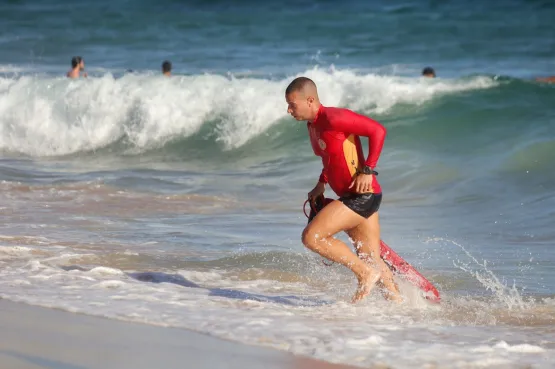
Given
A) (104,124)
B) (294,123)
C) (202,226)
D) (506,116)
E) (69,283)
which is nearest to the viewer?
(69,283)

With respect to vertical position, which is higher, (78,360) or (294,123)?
(294,123)

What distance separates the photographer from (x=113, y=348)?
5137 millimetres

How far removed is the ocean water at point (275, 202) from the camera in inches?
235

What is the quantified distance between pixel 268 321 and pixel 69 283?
1533 millimetres

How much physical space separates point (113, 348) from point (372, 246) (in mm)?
1728

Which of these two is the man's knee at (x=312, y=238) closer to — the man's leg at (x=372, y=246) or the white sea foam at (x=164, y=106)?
the man's leg at (x=372, y=246)

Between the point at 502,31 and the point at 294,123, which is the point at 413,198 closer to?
the point at 294,123

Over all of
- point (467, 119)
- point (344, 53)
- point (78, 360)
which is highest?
point (344, 53)

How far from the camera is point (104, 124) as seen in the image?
1750cm

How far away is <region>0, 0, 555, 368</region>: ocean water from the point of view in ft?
19.6

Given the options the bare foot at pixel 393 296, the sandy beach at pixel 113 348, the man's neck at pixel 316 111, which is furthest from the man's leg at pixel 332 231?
the sandy beach at pixel 113 348

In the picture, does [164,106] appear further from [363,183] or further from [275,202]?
[363,183]

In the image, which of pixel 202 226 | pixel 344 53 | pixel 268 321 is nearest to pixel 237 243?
pixel 202 226

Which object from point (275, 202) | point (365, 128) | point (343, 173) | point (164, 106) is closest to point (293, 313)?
point (343, 173)
